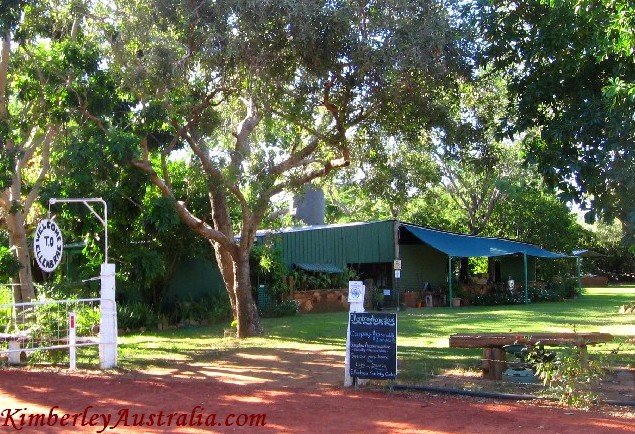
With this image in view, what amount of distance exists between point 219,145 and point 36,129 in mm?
4569

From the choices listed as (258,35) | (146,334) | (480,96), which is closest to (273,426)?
(258,35)

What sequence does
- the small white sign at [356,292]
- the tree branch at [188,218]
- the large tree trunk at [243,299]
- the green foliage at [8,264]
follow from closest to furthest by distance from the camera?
1. the small white sign at [356,292]
2. the tree branch at [188,218]
3. the large tree trunk at [243,299]
4. the green foliage at [8,264]

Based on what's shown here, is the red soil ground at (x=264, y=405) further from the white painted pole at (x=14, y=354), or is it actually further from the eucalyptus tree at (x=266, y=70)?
the eucalyptus tree at (x=266, y=70)

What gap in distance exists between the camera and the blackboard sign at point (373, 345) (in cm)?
1027

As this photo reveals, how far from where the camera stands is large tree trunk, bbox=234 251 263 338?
17.7 metres

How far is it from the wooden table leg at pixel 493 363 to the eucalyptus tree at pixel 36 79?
8664 mm

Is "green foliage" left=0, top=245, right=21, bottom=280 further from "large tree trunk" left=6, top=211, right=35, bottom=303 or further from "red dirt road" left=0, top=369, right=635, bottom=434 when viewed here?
"red dirt road" left=0, top=369, right=635, bottom=434

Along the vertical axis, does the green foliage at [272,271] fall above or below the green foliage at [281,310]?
above

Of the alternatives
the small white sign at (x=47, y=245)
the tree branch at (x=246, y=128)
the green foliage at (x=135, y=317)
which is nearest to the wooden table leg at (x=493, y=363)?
the small white sign at (x=47, y=245)

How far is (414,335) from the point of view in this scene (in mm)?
18250

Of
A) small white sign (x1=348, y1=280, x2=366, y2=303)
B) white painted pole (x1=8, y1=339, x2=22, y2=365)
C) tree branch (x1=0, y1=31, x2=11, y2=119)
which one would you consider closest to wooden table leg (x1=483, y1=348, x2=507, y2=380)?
small white sign (x1=348, y1=280, x2=366, y2=303)

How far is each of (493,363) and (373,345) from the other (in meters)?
2.16

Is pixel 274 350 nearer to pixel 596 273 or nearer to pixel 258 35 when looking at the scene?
pixel 258 35

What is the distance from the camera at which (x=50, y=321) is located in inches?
575
